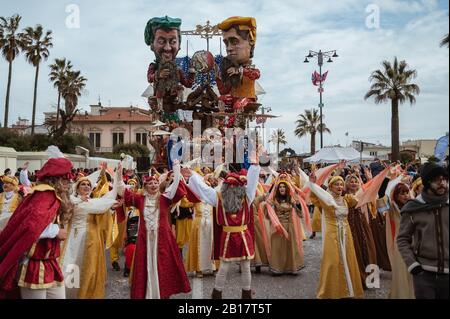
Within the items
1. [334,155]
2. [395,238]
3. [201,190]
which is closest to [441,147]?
[395,238]

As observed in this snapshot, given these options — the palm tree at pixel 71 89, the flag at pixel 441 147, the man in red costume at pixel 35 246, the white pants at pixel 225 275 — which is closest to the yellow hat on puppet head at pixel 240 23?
the white pants at pixel 225 275

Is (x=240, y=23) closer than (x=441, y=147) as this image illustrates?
No

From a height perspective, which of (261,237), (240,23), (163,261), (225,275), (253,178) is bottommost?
(225,275)

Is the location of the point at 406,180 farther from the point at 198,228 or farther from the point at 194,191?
the point at 198,228

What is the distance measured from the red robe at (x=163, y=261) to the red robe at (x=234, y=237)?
0.60 m

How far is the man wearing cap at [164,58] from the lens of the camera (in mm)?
18609

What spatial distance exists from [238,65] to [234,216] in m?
14.0

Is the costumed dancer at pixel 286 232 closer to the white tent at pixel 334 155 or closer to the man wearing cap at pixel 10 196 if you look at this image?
the man wearing cap at pixel 10 196

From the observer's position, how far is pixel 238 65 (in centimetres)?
1905

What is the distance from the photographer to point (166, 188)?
19.3 feet

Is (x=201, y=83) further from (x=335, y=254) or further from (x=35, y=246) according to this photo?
(x=35, y=246)

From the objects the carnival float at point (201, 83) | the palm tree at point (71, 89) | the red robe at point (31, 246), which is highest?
the palm tree at point (71, 89)

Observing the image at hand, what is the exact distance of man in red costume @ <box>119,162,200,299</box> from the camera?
543cm
